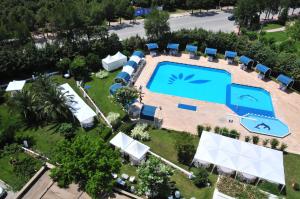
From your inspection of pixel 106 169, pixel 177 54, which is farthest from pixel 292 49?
pixel 106 169

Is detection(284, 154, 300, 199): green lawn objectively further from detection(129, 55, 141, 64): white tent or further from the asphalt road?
the asphalt road

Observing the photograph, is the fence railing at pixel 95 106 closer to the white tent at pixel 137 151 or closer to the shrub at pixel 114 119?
the shrub at pixel 114 119

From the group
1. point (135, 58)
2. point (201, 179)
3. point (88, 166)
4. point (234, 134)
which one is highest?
point (135, 58)

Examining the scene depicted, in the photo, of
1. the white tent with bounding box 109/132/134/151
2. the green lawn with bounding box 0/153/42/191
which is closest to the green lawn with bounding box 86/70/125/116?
the white tent with bounding box 109/132/134/151

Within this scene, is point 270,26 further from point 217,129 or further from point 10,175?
point 10,175

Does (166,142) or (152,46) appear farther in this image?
(152,46)

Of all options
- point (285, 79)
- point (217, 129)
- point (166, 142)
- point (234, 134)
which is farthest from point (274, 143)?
point (285, 79)

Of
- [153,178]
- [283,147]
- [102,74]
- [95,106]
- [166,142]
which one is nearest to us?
[153,178]
